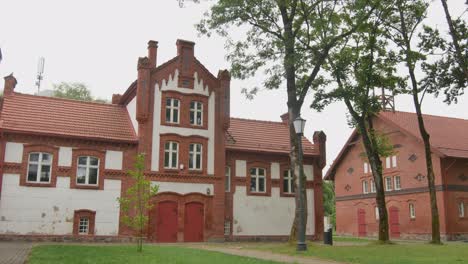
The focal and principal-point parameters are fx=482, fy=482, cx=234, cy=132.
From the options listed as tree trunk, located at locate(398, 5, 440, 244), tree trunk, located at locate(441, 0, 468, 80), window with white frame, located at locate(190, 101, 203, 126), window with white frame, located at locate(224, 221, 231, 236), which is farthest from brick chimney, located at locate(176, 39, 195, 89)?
tree trunk, located at locate(441, 0, 468, 80)

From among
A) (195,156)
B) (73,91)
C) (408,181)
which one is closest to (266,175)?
(195,156)

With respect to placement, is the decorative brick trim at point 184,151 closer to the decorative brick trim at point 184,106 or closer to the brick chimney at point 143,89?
the decorative brick trim at point 184,106

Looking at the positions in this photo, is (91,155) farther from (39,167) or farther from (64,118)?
(64,118)

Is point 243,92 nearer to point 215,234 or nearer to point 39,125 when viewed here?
point 215,234

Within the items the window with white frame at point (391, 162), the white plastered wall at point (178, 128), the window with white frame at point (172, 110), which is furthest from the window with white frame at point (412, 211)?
the window with white frame at point (172, 110)

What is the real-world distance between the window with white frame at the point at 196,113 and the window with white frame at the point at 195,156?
1394mm

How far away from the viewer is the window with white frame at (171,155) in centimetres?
2812

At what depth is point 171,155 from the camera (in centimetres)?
2827

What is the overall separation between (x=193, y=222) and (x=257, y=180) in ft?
17.6

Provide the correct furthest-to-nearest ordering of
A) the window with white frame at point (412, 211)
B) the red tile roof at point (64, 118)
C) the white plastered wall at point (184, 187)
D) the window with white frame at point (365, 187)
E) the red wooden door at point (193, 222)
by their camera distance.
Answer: the window with white frame at point (365, 187) → the window with white frame at point (412, 211) → the red wooden door at point (193, 222) → the white plastered wall at point (184, 187) → the red tile roof at point (64, 118)

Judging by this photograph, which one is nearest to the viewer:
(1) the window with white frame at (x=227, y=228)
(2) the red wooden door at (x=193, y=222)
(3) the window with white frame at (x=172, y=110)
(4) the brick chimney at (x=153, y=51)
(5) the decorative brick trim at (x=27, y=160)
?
(5) the decorative brick trim at (x=27, y=160)

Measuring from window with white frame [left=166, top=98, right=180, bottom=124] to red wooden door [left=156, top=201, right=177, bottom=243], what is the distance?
16.0 feet

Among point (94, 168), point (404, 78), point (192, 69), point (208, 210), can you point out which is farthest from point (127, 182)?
point (404, 78)

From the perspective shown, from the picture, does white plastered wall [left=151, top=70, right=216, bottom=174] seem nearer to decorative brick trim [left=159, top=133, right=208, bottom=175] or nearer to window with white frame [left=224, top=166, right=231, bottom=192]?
decorative brick trim [left=159, top=133, right=208, bottom=175]
